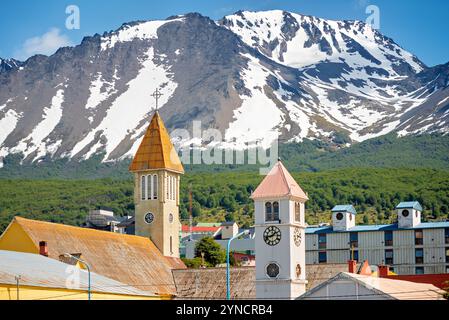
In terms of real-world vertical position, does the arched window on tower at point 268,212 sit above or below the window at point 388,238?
above

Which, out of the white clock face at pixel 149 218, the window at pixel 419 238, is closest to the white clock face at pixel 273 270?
the white clock face at pixel 149 218

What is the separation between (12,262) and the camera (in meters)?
57.8

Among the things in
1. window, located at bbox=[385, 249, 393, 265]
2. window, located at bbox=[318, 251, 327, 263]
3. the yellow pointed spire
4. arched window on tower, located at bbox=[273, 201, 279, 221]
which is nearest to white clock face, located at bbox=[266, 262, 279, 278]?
arched window on tower, located at bbox=[273, 201, 279, 221]

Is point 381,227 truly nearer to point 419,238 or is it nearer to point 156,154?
point 419,238

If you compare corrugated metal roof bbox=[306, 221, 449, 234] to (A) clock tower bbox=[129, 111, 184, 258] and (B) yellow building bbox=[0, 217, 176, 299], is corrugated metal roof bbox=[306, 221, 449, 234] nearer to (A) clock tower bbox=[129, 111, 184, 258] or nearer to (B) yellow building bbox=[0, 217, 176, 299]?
(A) clock tower bbox=[129, 111, 184, 258]

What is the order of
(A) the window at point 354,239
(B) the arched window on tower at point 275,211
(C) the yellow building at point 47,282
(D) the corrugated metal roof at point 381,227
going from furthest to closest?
(A) the window at point 354,239 → (D) the corrugated metal roof at point 381,227 → (B) the arched window on tower at point 275,211 → (C) the yellow building at point 47,282

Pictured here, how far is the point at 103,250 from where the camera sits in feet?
251

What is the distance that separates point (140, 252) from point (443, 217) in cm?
10317

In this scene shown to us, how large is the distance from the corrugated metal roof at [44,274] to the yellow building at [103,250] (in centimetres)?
273

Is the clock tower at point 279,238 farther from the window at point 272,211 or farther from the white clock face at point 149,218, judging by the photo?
the white clock face at point 149,218

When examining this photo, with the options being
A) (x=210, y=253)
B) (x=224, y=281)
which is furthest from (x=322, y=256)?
(x=224, y=281)

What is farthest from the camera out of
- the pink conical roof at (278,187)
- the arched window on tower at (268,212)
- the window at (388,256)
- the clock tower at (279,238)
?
the window at (388,256)

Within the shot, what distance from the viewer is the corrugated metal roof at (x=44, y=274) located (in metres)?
52.8
